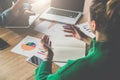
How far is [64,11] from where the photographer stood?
2.04 meters

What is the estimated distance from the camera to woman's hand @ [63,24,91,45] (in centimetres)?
172

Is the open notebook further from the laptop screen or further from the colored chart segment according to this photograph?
the laptop screen

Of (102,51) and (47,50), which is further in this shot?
(47,50)

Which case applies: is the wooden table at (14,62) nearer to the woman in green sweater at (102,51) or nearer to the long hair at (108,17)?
the woman in green sweater at (102,51)

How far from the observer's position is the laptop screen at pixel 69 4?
6.63 ft

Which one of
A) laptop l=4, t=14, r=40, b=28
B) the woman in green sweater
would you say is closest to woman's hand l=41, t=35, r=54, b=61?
the woman in green sweater

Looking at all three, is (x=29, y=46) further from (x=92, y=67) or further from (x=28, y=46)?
(x=92, y=67)

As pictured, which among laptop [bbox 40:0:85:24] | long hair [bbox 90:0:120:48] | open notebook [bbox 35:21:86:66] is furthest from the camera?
laptop [bbox 40:0:85:24]

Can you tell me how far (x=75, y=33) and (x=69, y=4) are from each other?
14.9 inches

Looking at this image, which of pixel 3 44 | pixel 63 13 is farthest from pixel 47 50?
pixel 63 13

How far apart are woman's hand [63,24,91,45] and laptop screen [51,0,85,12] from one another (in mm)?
247

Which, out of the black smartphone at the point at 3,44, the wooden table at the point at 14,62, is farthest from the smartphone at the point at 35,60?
the black smartphone at the point at 3,44

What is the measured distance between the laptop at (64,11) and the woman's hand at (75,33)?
0.10m

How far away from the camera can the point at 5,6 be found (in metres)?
2.01
